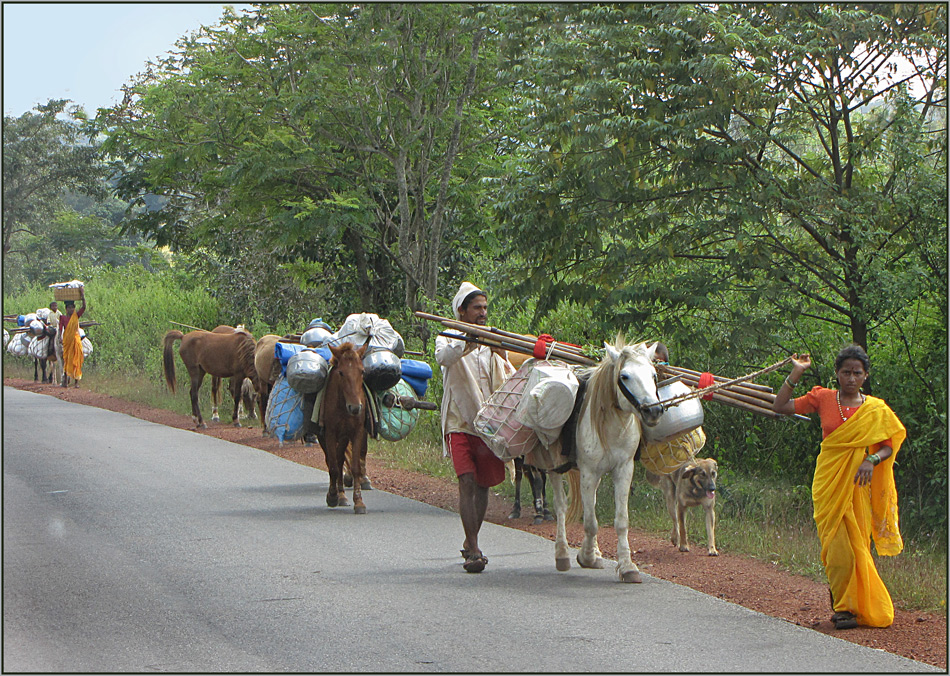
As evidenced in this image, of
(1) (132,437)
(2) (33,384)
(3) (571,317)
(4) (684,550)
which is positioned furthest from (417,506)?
(2) (33,384)

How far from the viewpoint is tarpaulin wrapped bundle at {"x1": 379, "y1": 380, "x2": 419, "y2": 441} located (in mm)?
11844

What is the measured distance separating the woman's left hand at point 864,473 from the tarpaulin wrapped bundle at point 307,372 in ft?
20.1

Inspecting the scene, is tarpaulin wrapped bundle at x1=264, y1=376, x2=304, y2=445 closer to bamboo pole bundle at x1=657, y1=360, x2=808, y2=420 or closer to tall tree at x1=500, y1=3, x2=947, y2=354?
tall tree at x1=500, y1=3, x2=947, y2=354

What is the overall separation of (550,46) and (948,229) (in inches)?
178

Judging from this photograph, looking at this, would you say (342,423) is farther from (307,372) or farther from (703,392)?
(703,392)

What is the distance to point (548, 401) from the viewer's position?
800 cm

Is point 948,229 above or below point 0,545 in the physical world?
above

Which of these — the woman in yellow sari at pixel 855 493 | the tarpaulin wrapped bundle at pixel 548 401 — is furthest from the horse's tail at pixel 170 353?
the woman in yellow sari at pixel 855 493

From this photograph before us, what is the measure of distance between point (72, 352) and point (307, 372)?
20.2m

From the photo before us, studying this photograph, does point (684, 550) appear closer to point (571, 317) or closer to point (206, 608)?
point (206, 608)

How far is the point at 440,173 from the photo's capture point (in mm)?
20156

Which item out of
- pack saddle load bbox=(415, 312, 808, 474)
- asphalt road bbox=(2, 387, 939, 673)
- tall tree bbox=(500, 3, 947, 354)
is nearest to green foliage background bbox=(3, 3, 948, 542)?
tall tree bbox=(500, 3, 947, 354)

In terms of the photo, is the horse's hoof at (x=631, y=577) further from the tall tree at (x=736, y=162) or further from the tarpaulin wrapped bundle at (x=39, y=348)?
the tarpaulin wrapped bundle at (x=39, y=348)

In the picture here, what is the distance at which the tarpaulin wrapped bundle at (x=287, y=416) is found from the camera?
1159 cm
